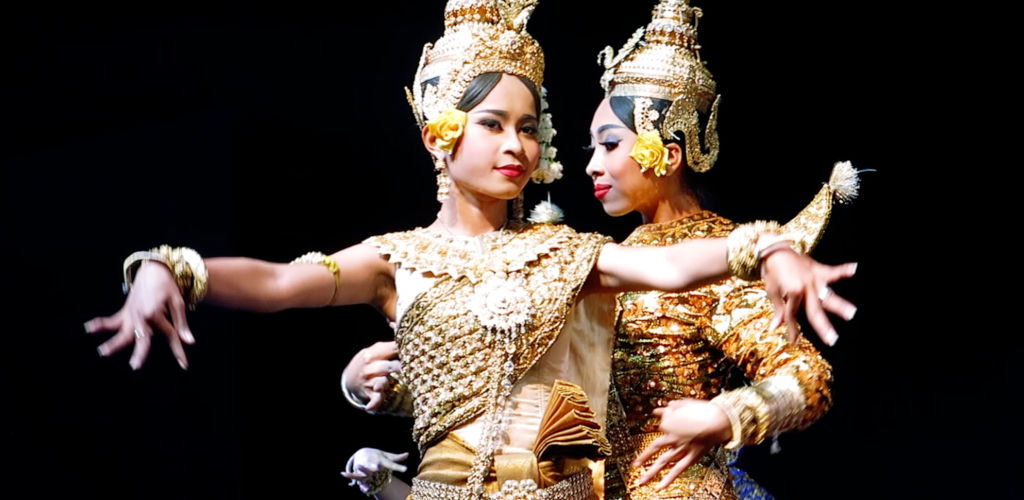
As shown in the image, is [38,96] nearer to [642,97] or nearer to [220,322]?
[220,322]

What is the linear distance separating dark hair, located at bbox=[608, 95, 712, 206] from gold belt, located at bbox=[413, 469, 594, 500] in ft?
3.19

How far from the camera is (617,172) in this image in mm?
3240

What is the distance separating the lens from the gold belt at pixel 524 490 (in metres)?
2.48

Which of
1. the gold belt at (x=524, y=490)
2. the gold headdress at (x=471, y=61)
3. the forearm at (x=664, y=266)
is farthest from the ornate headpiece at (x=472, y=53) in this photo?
the gold belt at (x=524, y=490)

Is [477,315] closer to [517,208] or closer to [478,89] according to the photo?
[517,208]

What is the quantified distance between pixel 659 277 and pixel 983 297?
1604 millimetres

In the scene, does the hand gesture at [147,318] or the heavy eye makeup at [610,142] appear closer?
the hand gesture at [147,318]

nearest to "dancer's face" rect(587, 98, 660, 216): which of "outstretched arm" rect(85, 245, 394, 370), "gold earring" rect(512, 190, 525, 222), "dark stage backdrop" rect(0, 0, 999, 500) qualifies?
"dark stage backdrop" rect(0, 0, 999, 500)

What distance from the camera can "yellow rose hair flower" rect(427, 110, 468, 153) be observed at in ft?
8.74

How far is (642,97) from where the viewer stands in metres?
3.24

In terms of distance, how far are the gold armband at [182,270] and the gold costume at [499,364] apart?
1.50ft

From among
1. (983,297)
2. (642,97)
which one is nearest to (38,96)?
(642,97)

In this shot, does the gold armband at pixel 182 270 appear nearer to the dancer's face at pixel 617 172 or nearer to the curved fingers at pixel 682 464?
the curved fingers at pixel 682 464

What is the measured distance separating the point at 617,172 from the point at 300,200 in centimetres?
82
